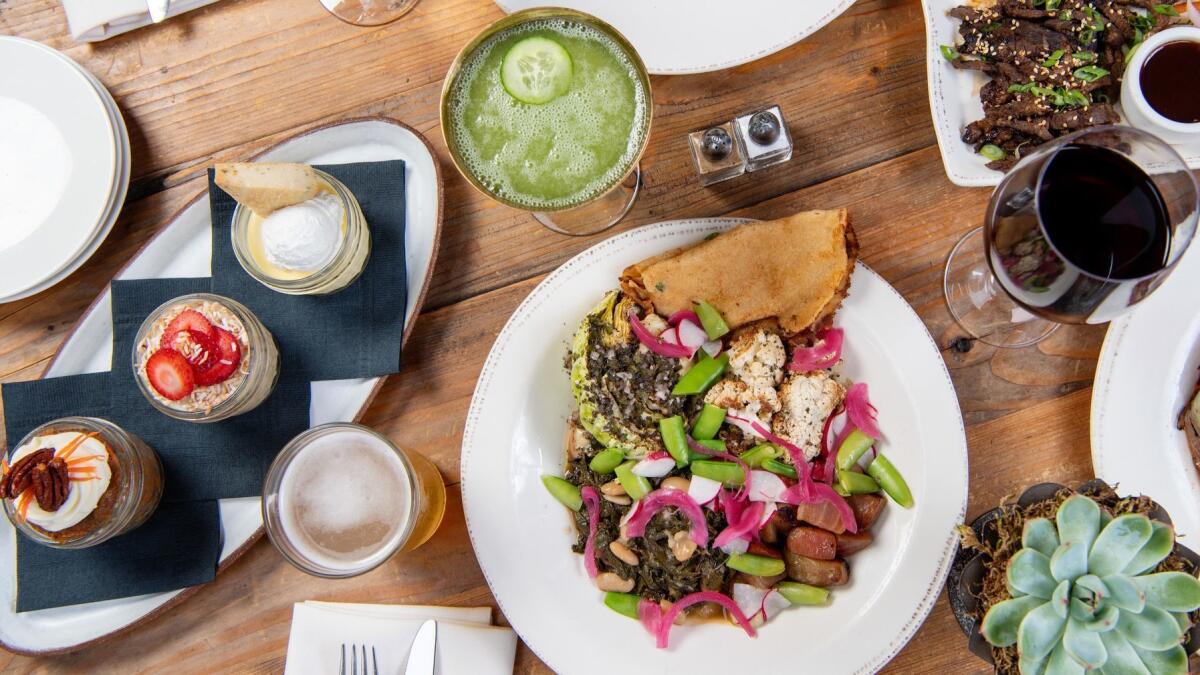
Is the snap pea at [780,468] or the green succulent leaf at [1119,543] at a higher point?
the green succulent leaf at [1119,543]

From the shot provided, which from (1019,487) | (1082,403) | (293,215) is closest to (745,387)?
Result: (1019,487)

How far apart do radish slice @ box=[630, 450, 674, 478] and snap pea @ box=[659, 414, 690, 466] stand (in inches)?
0.9

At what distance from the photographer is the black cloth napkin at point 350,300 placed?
1.89 m

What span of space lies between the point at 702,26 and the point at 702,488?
3.56 feet

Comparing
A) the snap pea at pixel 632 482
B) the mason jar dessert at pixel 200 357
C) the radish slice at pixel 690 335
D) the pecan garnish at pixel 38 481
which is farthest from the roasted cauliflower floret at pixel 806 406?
the pecan garnish at pixel 38 481

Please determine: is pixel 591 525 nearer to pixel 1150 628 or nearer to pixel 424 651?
pixel 424 651

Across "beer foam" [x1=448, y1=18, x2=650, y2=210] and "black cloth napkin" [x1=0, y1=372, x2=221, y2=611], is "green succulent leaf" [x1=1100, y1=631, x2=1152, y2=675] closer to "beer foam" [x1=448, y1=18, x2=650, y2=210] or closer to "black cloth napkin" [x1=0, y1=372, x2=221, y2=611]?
"beer foam" [x1=448, y1=18, x2=650, y2=210]

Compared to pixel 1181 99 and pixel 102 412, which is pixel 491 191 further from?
pixel 1181 99

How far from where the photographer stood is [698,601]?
1853mm

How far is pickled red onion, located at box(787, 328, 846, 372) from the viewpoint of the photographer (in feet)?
5.94

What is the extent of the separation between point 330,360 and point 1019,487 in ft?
5.65

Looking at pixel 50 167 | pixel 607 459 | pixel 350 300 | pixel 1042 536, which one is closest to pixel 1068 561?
pixel 1042 536

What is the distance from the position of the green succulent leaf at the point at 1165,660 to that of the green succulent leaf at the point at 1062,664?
0.12 m

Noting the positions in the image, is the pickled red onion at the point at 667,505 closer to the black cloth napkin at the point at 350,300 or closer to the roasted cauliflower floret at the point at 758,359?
the roasted cauliflower floret at the point at 758,359
